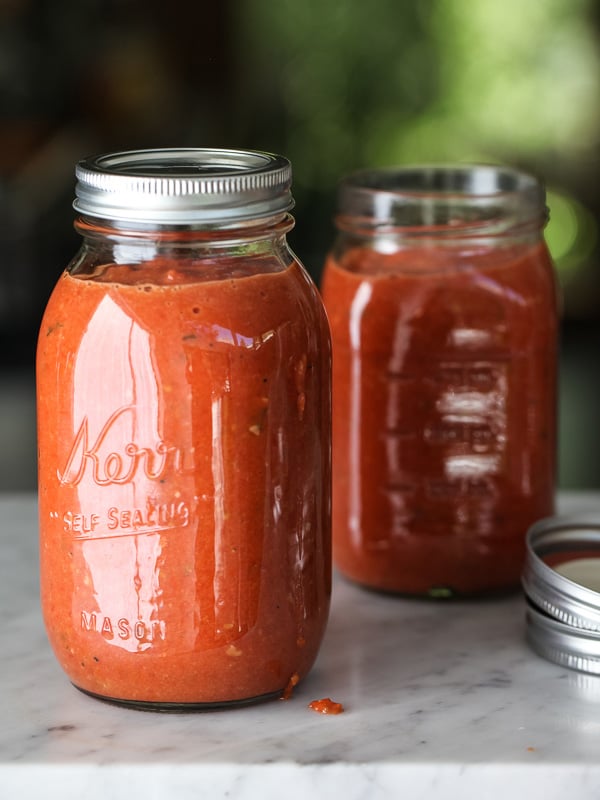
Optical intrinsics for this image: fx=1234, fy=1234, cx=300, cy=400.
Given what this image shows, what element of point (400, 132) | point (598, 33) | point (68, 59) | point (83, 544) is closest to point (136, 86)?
point (68, 59)

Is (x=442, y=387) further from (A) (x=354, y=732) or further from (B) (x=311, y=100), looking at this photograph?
(B) (x=311, y=100)

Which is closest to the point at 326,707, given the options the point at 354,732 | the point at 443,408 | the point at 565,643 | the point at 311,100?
the point at 354,732

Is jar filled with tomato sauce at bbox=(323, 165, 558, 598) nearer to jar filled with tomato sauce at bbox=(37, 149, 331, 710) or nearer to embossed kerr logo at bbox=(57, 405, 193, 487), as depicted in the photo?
jar filled with tomato sauce at bbox=(37, 149, 331, 710)

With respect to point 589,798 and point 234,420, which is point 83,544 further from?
point 589,798

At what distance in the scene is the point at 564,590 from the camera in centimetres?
88

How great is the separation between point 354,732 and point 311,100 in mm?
2577

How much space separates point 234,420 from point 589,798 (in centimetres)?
32

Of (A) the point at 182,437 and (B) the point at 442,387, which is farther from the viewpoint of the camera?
(B) the point at 442,387

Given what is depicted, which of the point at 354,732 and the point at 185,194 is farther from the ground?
the point at 185,194

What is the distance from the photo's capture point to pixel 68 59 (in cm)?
302

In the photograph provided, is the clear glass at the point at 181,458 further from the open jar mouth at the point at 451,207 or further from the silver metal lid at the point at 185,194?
the open jar mouth at the point at 451,207

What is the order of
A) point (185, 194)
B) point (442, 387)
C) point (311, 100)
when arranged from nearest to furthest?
point (185, 194) < point (442, 387) < point (311, 100)

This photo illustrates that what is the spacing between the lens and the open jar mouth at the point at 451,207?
103 centimetres

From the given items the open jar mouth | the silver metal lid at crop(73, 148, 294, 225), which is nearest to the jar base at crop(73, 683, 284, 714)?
the silver metal lid at crop(73, 148, 294, 225)
